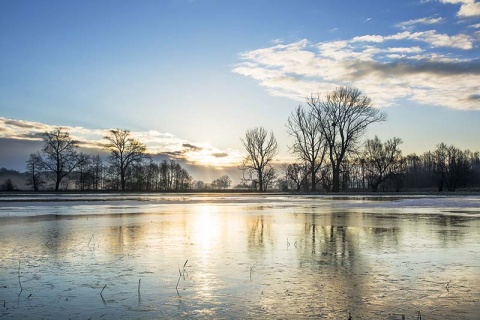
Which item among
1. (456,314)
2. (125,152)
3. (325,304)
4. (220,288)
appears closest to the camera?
(456,314)

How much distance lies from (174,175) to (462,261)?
13295cm

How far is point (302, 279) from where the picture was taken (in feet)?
21.8

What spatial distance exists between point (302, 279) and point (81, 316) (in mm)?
3317

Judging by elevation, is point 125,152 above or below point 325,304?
above

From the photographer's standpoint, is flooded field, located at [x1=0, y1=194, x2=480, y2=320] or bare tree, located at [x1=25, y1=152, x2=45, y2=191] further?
Result: bare tree, located at [x1=25, y1=152, x2=45, y2=191]

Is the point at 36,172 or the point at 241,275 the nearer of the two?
the point at 241,275

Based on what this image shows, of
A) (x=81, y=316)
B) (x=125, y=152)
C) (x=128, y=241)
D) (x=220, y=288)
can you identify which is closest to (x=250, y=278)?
(x=220, y=288)

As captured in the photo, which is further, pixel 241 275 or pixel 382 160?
pixel 382 160

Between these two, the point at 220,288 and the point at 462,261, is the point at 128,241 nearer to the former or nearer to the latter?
the point at 220,288

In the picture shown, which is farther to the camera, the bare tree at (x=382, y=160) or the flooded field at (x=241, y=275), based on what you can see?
the bare tree at (x=382, y=160)

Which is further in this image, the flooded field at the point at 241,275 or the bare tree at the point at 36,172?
the bare tree at the point at 36,172

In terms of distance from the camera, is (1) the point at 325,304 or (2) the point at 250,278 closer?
(1) the point at 325,304

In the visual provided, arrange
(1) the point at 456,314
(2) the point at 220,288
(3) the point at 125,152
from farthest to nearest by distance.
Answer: (3) the point at 125,152 → (2) the point at 220,288 → (1) the point at 456,314

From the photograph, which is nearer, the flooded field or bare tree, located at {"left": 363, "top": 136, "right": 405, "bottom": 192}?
the flooded field
